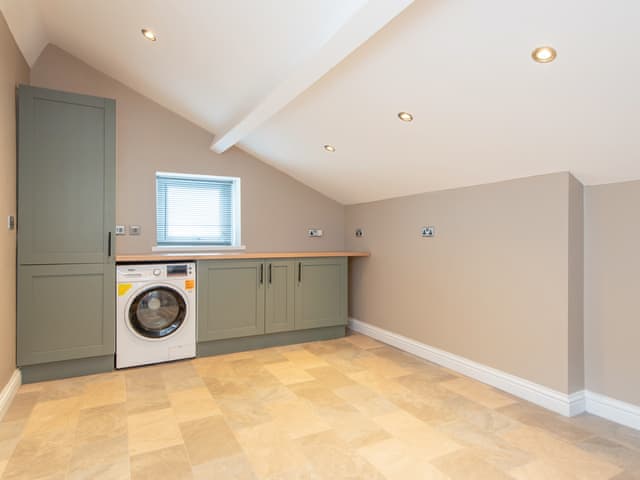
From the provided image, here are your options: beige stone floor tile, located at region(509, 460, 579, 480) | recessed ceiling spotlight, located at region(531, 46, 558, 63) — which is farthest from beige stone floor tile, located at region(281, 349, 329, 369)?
recessed ceiling spotlight, located at region(531, 46, 558, 63)

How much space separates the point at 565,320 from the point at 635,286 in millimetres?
444

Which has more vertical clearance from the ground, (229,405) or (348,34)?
(348,34)

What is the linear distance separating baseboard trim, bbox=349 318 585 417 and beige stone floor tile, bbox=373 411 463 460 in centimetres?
91

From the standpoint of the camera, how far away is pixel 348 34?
1.98 m

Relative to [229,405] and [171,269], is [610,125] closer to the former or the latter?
[229,405]

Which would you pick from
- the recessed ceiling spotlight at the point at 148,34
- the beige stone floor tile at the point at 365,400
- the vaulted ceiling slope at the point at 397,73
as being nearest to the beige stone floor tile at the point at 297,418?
the beige stone floor tile at the point at 365,400

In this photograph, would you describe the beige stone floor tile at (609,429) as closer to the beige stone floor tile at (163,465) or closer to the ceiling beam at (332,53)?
the beige stone floor tile at (163,465)

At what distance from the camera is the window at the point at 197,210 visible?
4324 mm

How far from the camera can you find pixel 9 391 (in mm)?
2729

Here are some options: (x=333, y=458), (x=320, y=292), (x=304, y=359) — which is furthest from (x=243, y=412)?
(x=320, y=292)

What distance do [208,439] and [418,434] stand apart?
1.22 meters

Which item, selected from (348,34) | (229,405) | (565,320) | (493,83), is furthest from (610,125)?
(229,405)

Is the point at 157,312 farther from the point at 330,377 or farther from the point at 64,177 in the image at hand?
the point at 330,377

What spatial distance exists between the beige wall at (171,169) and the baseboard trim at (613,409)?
319 centimetres
